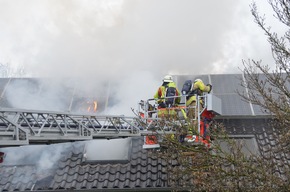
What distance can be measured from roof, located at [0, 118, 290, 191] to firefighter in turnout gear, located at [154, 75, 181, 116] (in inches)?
51.1

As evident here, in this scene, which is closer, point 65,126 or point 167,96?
point 65,126

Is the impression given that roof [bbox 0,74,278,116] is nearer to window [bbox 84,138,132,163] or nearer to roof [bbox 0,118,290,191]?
roof [bbox 0,118,290,191]

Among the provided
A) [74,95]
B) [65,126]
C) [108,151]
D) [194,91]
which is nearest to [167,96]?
[194,91]

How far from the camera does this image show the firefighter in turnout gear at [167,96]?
895 cm

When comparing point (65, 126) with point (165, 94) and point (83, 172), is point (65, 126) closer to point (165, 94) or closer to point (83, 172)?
point (165, 94)

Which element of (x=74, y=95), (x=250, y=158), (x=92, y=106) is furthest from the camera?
(x=74, y=95)

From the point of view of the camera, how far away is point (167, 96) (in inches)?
356

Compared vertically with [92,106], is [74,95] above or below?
above

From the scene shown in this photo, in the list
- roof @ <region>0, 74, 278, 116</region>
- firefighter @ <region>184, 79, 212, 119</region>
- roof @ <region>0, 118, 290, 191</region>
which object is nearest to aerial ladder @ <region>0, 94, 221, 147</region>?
firefighter @ <region>184, 79, 212, 119</region>

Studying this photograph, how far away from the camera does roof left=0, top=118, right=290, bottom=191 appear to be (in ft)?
30.2

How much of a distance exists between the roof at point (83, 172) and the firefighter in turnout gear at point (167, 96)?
130 cm

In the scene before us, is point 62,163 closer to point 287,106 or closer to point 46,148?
point 46,148

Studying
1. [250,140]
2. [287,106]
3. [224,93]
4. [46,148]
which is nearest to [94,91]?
[46,148]

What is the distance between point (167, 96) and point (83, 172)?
2427 mm
